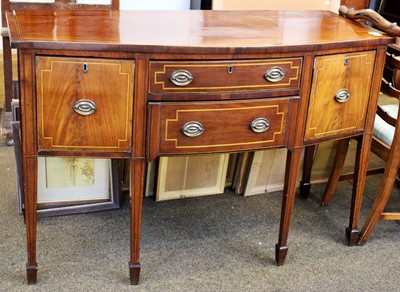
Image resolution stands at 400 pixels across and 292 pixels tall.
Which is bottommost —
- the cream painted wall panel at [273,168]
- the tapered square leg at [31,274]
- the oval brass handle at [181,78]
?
the tapered square leg at [31,274]

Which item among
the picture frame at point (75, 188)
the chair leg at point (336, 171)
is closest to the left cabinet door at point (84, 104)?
the picture frame at point (75, 188)

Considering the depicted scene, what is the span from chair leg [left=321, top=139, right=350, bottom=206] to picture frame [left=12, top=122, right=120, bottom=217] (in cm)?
89

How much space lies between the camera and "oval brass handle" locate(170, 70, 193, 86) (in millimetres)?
1765

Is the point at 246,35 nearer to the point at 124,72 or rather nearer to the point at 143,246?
the point at 124,72

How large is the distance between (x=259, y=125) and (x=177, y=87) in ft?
0.99

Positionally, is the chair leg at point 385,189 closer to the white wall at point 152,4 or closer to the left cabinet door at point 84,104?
the left cabinet door at point 84,104

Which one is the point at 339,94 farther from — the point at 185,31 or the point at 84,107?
the point at 84,107

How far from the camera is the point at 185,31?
1.93 metres

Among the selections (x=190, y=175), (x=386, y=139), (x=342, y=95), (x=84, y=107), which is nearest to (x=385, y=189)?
(x=386, y=139)

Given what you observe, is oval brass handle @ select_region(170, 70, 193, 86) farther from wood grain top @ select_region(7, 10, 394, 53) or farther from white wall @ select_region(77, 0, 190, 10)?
white wall @ select_region(77, 0, 190, 10)

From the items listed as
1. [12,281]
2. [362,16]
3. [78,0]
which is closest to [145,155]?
[12,281]

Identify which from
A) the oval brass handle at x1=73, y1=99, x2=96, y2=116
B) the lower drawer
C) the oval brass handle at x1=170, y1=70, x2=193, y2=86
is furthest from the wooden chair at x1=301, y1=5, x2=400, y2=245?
the oval brass handle at x1=73, y1=99, x2=96, y2=116

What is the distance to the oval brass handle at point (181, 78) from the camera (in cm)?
176

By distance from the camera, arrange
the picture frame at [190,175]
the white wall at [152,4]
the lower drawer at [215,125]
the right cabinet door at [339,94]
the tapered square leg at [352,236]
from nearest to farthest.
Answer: the lower drawer at [215,125]
the right cabinet door at [339,94]
the tapered square leg at [352,236]
the picture frame at [190,175]
the white wall at [152,4]
